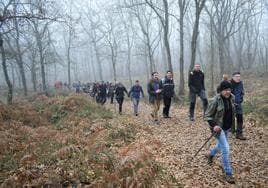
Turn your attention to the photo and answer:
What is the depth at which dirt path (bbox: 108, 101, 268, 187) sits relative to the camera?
20.8 feet

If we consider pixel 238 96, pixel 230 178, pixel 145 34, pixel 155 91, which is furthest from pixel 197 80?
pixel 145 34

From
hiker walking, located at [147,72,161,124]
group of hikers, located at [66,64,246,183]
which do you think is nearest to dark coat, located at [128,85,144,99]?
group of hikers, located at [66,64,246,183]

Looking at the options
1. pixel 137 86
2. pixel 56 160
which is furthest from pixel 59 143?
pixel 137 86

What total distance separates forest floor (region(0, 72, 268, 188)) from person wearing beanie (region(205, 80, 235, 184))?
434mm

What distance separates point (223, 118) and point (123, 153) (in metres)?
2.97

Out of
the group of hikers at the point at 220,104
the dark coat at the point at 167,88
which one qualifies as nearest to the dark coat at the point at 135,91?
the group of hikers at the point at 220,104

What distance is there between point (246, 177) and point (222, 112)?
5.62 feet

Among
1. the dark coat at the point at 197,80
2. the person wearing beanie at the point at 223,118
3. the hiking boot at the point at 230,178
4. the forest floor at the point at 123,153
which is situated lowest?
the hiking boot at the point at 230,178

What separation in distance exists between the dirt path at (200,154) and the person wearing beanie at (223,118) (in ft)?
1.42

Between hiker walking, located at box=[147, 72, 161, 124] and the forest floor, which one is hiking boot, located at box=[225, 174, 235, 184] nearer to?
the forest floor

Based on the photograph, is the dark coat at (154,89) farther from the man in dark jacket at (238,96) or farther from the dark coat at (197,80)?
the man in dark jacket at (238,96)

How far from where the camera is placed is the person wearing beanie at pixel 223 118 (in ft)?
19.9

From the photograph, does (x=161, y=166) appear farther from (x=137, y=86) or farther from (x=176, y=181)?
(x=137, y=86)

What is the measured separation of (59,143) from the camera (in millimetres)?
8852
